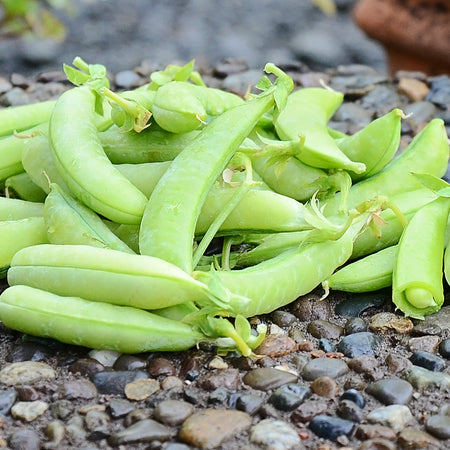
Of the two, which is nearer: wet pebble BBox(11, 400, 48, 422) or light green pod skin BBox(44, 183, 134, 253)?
wet pebble BBox(11, 400, 48, 422)

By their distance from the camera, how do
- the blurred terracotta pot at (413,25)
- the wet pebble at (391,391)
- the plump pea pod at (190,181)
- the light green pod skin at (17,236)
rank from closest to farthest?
the wet pebble at (391,391), the plump pea pod at (190,181), the light green pod skin at (17,236), the blurred terracotta pot at (413,25)

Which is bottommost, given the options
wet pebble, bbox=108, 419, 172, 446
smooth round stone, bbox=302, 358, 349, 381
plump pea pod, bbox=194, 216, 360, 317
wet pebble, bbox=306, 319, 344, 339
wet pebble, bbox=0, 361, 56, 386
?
wet pebble, bbox=0, 361, 56, 386

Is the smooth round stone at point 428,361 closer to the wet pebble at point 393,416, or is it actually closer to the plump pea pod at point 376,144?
the wet pebble at point 393,416

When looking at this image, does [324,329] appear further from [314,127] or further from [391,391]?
[314,127]

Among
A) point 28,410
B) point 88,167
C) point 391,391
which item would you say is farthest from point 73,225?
point 391,391

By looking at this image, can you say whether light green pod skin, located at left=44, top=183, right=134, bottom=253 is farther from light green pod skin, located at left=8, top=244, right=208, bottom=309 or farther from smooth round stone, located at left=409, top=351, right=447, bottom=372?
smooth round stone, located at left=409, top=351, right=447, bottom=372

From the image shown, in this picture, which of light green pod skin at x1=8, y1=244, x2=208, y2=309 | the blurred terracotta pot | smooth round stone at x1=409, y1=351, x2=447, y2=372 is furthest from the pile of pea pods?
the blurred terracotta pot

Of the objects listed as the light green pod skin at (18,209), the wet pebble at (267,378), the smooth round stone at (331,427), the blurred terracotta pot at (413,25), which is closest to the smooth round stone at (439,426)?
the smooth round stone at (331,427)
